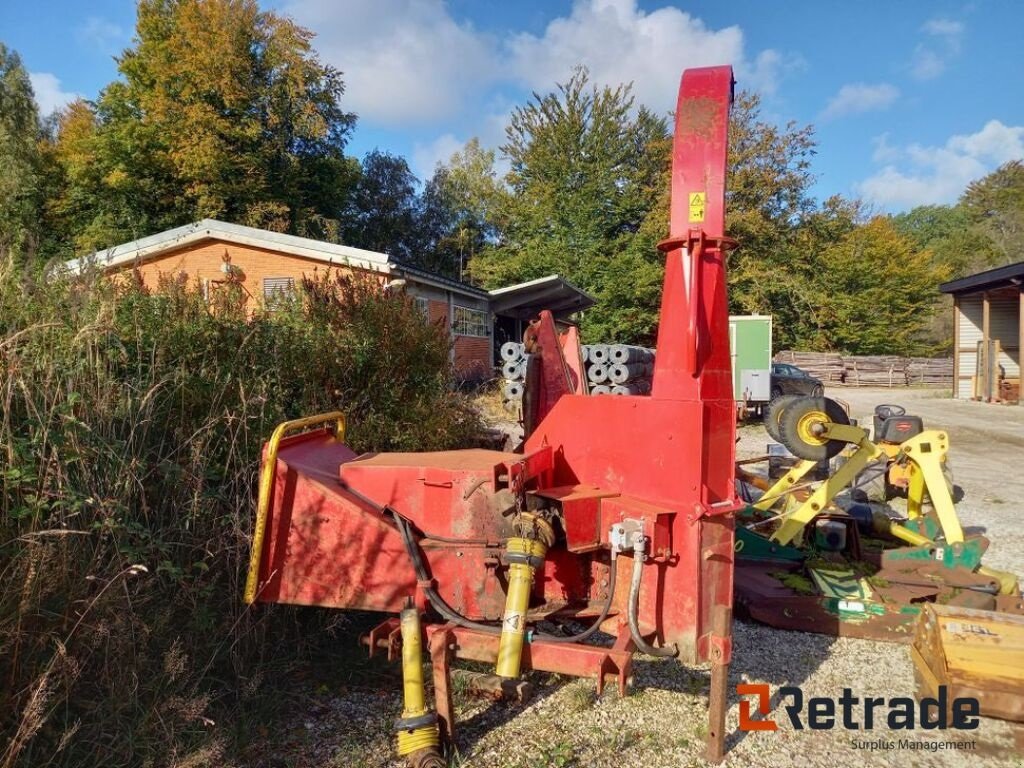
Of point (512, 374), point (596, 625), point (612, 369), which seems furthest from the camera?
point (612, 369)

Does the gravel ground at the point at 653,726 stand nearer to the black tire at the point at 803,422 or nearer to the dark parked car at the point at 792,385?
the black tire at the point at 803,422

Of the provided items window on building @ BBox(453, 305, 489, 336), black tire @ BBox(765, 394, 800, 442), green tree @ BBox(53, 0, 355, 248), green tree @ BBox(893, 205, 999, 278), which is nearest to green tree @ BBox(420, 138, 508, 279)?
green tree @ BBox(53, 0, 355, 248)

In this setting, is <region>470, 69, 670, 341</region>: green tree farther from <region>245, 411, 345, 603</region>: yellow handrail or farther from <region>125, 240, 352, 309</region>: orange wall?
<region>245, 411, 345, 603</region>: yellow handrail

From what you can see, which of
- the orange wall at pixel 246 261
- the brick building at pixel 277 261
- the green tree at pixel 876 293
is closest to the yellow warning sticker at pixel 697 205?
the brick building at pixel 277 261

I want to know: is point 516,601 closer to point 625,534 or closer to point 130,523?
point 625,534

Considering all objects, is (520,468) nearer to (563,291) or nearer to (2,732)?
(2,732)

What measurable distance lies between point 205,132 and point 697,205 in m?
27.0

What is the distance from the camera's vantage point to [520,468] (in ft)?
9.53

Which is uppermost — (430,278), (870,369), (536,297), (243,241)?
(243,241)

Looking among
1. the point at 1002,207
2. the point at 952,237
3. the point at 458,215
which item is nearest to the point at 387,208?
the point at 458,215

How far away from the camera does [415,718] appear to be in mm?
2619

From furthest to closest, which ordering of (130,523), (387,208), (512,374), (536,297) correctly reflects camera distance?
(387,208) → (536,297) → (512,374) → (130,523)

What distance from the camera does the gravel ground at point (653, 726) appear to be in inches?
113

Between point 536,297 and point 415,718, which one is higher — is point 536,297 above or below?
above
